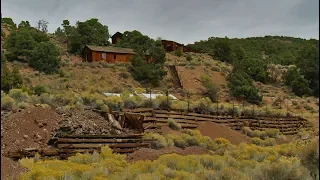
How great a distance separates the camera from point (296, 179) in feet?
24.4

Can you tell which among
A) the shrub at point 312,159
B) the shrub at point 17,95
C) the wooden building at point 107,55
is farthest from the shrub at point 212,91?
the shrub at point 312,159

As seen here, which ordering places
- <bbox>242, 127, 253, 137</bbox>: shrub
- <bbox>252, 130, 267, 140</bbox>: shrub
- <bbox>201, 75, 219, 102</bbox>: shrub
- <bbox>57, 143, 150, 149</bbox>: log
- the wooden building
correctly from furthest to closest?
the wooden building < <bbox>201, 75, 219, 102</bbox>: shrub < <bbox>242, 127, 253, 137</bbox>: shrub < <bbox>252, 130, 267, 140</bbox>: shrub < <bbox>57, 143, 150, 149</bbox>: log

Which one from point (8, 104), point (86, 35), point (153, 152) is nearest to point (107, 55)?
point (86, 35)

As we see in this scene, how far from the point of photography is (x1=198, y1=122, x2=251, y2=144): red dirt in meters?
18.7

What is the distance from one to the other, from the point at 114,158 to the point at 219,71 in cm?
3670

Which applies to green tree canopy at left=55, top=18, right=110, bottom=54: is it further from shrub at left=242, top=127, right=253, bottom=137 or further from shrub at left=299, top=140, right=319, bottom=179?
shrub at left=299, top=140, right=319, bottom=179

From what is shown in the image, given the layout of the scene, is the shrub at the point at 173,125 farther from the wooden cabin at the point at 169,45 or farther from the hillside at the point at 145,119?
the wooden cabin at the point at 169,45

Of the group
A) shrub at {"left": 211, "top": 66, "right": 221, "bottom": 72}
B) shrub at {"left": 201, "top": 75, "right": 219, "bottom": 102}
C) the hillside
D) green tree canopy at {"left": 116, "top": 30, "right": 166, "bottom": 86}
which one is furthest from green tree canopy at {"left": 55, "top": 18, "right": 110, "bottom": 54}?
shrub at {"left": 201, "top": 75, "right": 219, "bottom": 102}

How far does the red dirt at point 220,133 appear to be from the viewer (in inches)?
738

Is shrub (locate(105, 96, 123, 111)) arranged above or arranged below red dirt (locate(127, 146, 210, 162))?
above

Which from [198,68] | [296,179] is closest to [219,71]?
[198,68]

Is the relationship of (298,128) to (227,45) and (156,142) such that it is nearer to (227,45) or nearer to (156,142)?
(156,142)

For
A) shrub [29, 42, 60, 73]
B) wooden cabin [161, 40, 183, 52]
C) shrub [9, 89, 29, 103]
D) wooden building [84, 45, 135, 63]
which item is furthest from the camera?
wooden cabin [161, 40, 183, 52]

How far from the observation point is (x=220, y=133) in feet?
63.0
